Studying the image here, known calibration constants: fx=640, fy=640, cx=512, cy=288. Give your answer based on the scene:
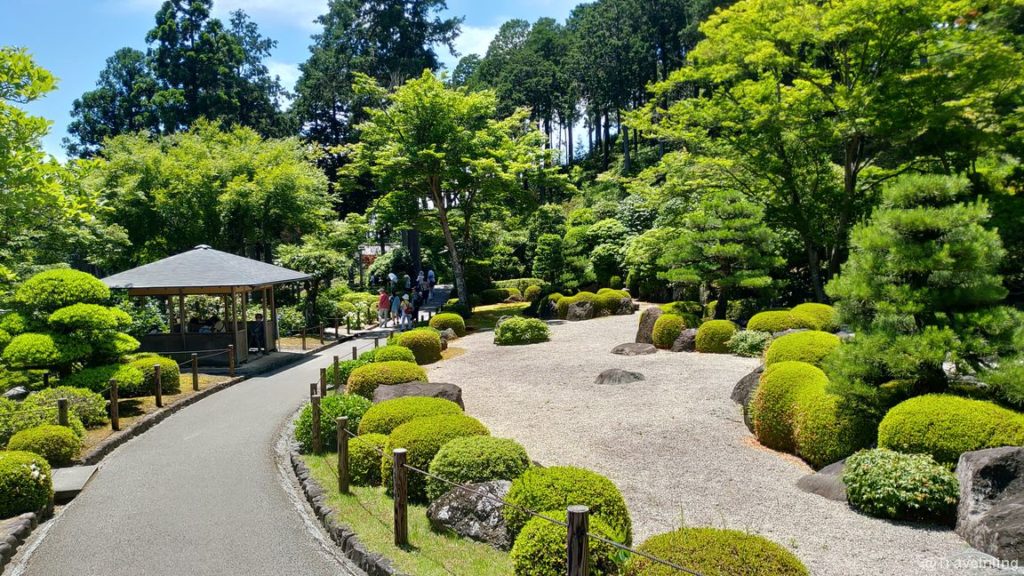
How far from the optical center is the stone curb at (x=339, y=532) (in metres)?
6.07

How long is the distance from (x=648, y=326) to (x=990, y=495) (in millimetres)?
12708

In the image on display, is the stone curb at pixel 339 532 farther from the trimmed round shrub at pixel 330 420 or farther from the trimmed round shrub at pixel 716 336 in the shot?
the trimmed round shrub at pixel 716 336

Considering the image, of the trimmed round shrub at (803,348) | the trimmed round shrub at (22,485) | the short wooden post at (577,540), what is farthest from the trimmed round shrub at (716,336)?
the trimmed round shrub at (22,485)

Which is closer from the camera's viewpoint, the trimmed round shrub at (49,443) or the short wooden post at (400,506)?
the short wooden post at (400,506)

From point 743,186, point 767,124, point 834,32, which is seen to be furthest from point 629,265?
point 834,32

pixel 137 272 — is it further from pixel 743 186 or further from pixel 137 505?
pixel 743 186

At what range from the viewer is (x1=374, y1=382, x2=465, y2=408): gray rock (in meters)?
11.2

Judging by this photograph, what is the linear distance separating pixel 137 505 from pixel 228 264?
1262cm

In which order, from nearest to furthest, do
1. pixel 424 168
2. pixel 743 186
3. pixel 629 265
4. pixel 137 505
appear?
pixel 137 505 → pixel 743 186 → pixel 424 168 → pixel 629 265

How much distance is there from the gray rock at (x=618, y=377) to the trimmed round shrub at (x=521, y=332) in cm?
667

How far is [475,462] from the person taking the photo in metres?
7.10

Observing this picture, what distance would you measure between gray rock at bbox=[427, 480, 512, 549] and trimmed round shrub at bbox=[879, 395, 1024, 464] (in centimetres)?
440

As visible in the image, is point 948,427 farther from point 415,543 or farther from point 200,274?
point 200,274

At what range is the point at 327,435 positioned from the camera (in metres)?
10.2
